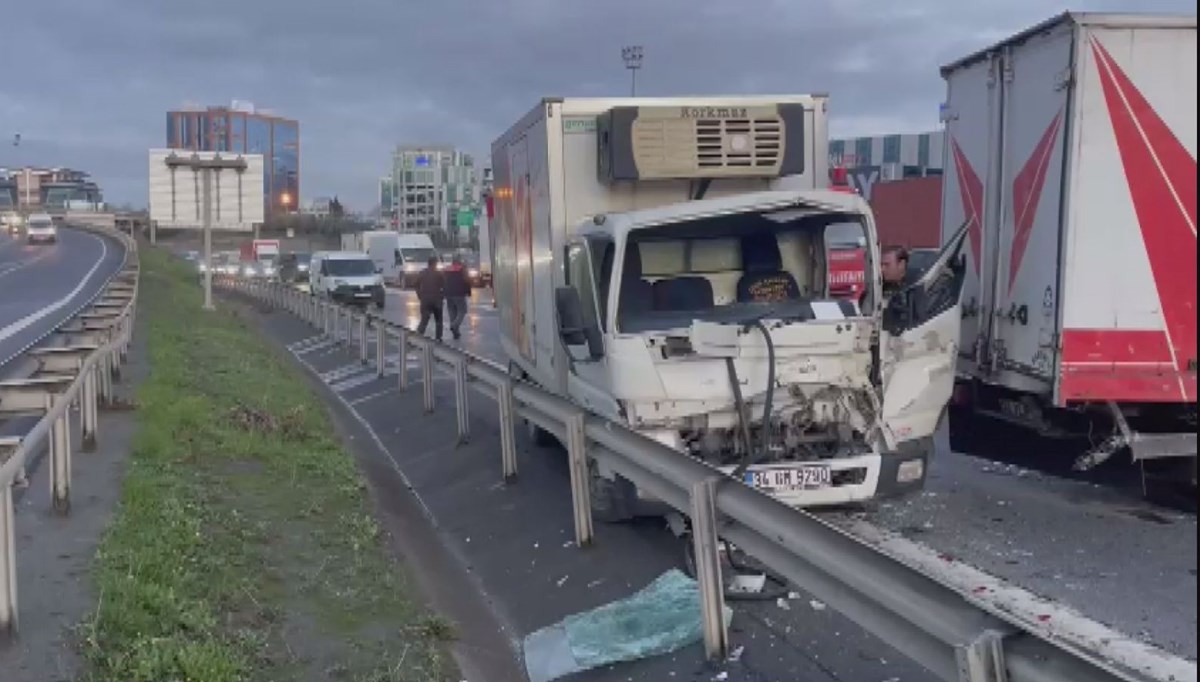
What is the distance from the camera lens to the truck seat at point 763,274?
9.42m

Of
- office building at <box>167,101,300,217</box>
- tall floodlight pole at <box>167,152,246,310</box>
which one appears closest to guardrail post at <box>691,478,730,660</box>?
tall floodlight pole at <box>167,152,246,310</box>

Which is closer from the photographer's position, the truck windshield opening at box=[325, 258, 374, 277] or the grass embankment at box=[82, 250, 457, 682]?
the grass embankment at box=[82, 250, 457, 682]

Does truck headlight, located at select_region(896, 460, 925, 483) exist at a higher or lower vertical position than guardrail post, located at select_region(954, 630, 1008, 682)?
lower

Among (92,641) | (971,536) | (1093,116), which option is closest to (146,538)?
(92,641)

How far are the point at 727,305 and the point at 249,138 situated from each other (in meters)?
112

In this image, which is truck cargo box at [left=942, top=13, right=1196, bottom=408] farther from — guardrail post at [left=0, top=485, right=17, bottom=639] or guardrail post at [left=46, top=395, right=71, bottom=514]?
guardrail post at [left=46, top=395, right=71, bottom=514]

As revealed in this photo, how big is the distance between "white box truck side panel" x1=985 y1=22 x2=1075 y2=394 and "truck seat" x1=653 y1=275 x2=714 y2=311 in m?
2.20

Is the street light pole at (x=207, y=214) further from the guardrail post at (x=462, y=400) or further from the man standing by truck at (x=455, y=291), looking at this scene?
the guardrail post at (x=462, y=400)

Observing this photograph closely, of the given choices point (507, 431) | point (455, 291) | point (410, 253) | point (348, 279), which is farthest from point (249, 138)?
point (507, 431)

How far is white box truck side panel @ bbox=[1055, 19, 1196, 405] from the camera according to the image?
830 centimetres

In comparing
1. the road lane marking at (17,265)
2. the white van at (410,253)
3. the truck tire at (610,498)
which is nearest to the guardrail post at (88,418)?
the truck tire at (610,498)

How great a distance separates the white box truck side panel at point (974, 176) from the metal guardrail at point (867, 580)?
2164 millimetres

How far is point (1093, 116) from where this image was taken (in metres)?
8.34

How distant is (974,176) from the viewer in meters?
10.2
